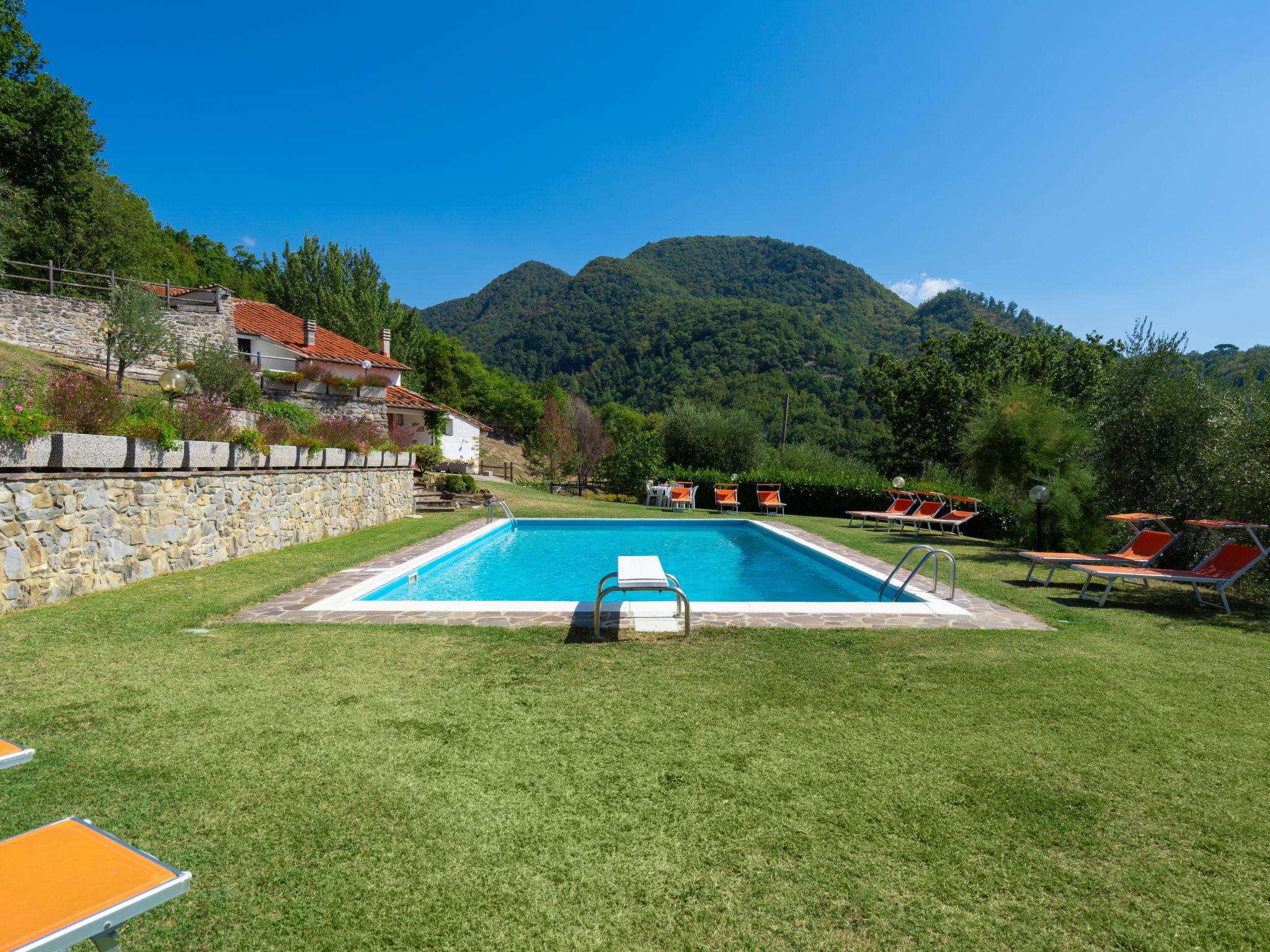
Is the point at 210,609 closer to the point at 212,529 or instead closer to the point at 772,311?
the point at 212,529

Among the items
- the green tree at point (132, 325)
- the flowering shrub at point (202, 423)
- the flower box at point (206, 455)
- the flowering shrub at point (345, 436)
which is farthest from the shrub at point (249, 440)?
the green tree at point (132, 325)

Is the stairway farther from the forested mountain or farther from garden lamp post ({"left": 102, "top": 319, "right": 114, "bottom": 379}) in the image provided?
the forested mountain

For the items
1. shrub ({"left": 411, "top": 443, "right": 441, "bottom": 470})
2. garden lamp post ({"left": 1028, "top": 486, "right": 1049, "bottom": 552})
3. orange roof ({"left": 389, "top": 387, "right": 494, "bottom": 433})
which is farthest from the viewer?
orange roof ({"left": 389, "top": 387, "right": 494, "bottom": 433})

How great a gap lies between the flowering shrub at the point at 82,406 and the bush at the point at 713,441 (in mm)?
21630

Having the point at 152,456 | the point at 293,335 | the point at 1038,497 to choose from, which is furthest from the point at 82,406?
the point at 293,335

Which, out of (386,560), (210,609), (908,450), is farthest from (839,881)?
(908,450)

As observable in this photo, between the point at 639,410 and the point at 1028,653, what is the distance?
187 feet

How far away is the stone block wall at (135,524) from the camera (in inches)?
213

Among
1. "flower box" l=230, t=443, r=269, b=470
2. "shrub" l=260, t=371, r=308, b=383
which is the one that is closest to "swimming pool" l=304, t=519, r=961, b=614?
"flower box" l=230, t=443, r=269, b=470

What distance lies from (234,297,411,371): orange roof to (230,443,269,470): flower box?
58.2ft

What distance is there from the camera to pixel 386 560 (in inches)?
343

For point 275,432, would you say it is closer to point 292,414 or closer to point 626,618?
point 292,414

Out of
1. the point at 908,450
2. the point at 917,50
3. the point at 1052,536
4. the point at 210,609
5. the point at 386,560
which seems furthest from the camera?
the point at 908,450

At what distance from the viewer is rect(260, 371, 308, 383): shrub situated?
23094 millimetres
